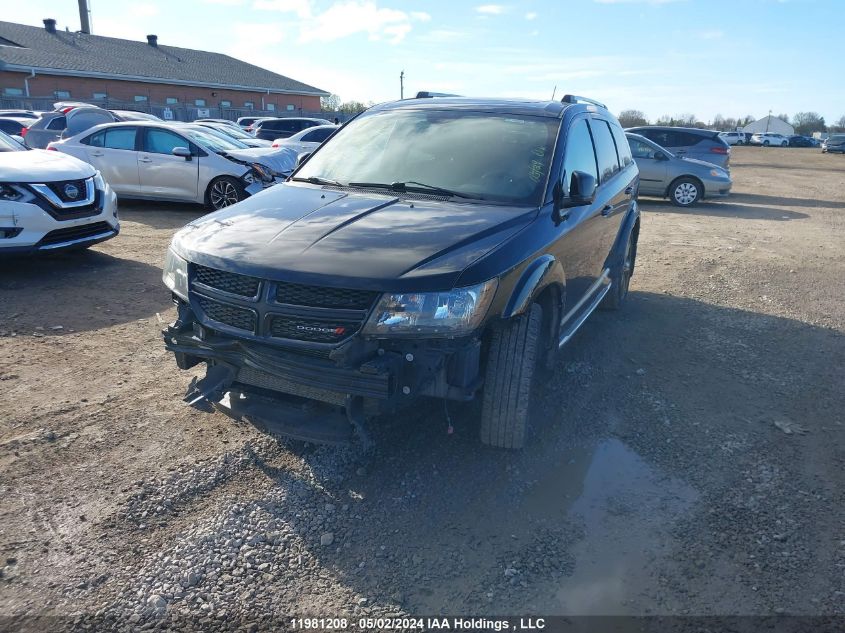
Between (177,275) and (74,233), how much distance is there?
4.27 meters

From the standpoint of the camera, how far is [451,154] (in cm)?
402

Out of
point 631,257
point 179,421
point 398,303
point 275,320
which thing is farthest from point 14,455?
point 631,257

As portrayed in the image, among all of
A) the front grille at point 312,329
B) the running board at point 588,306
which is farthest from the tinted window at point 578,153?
the front grille at point 312,329

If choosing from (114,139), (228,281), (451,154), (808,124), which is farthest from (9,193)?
(808,124)

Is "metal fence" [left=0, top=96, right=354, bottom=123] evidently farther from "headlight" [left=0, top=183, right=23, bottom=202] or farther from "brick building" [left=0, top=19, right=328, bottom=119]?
"headlight" [left=0, top=183, right=23, bottom=202]

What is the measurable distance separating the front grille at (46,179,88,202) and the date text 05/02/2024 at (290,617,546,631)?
19.3 ft

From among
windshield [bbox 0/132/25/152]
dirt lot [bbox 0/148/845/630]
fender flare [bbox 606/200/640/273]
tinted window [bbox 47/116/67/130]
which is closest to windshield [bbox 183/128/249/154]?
windshield [bbox 0/132/25/152]

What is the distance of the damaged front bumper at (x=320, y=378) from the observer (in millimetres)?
2781

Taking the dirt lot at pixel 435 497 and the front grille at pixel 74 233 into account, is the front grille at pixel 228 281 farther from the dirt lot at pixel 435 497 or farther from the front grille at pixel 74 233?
the front grille at pixel 74 233

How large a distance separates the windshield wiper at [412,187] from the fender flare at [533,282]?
1.92 feet

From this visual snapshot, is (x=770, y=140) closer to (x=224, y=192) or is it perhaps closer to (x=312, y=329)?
(x=224, y=192)

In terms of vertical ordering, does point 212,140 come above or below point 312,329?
above

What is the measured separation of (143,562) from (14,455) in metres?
1.27

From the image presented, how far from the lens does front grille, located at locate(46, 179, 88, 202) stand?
658cm
